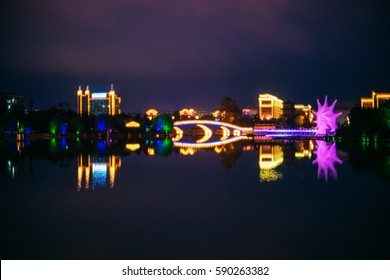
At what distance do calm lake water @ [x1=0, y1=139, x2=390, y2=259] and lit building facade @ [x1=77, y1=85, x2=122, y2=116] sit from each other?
12288 centimetres

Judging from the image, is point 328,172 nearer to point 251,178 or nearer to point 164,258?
point 251,178

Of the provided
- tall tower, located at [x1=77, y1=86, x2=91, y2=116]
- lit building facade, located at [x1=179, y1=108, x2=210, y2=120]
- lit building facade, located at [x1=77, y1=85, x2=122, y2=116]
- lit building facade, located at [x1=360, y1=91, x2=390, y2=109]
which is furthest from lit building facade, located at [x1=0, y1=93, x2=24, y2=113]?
lit building facade, located at [x1=360, y1=91, x2=390, y2=109]

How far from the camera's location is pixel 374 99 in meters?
120

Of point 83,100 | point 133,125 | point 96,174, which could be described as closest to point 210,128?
point 133,125

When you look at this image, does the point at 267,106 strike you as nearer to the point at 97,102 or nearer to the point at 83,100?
the point at 97,102

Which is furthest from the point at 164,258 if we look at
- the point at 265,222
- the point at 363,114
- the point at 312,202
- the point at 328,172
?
the point at 363,114

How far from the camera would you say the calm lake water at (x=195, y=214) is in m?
9.21

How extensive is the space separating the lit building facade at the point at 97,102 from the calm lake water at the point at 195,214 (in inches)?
4838

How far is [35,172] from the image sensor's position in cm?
2136

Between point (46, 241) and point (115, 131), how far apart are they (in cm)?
7710

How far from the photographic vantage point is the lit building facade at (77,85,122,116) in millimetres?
142938

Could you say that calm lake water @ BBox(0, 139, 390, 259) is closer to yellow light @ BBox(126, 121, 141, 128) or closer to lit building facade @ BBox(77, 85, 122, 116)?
yellow light @ BBox(126, 121, 141, 128)

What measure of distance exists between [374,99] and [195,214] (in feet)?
382

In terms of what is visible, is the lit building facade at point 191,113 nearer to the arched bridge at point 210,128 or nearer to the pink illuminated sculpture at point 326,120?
the arched bridge at point 210,128
